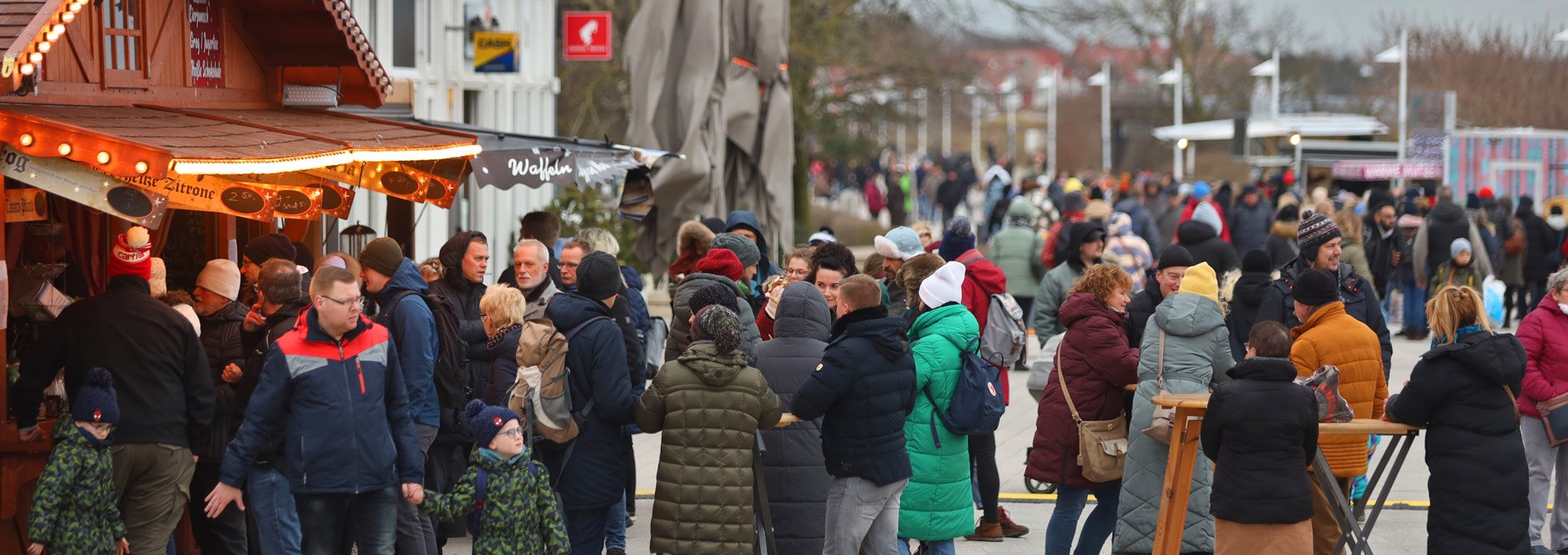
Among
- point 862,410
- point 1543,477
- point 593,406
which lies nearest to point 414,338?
point 593,406

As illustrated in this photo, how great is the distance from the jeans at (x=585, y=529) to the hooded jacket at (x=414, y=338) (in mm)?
898

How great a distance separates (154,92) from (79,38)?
2.12ft

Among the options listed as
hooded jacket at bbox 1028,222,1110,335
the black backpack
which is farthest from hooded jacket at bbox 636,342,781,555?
hooded jacket at bbox 1028,222,1110,335

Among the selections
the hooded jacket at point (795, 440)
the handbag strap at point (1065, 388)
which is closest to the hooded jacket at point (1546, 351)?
the handbag strap at point (1065, 388)

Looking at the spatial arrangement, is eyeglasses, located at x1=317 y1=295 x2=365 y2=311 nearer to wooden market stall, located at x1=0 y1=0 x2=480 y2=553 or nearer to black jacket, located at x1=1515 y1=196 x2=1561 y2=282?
wooden market stall, located at x1=0 y1=0 x2=480 y2=553

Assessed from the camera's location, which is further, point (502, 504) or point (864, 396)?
point (864, 396)

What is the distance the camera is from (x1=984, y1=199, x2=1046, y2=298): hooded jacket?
16234mm

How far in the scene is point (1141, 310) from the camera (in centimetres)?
905

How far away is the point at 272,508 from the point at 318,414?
2.34 ft

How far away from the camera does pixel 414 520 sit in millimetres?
7840

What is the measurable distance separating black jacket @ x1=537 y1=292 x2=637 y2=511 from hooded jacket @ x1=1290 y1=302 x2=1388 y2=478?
10.6 ft

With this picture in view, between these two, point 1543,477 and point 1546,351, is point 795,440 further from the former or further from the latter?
point 1543,477

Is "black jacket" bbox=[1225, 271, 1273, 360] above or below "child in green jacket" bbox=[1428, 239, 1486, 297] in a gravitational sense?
above

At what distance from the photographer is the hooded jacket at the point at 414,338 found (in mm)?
7684
